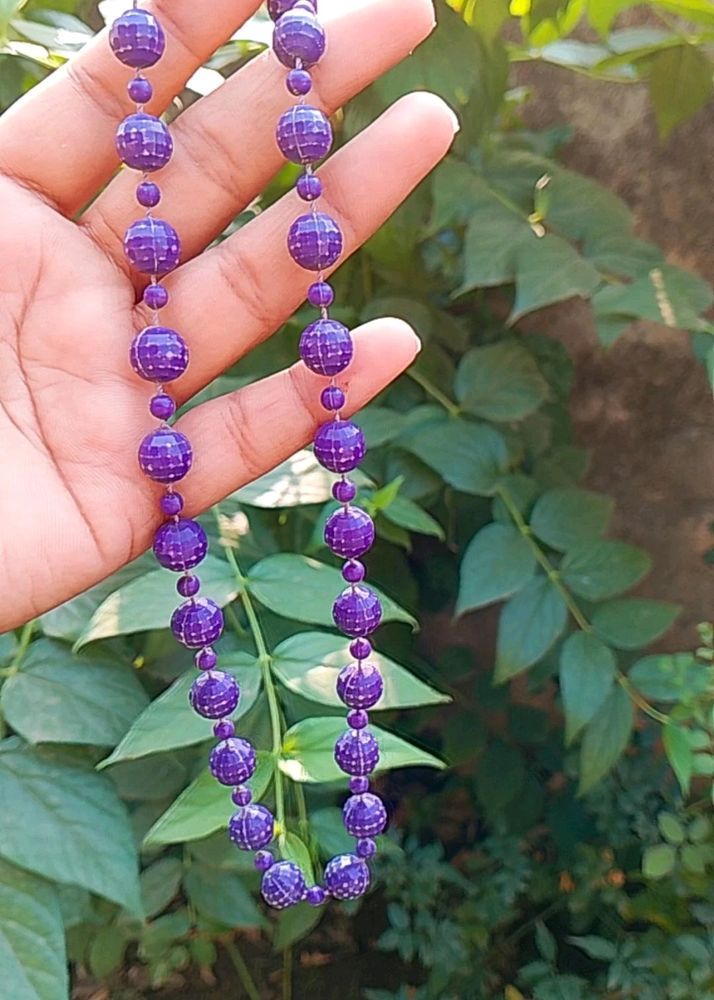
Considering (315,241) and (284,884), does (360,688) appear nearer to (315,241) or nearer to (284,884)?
(284,884)

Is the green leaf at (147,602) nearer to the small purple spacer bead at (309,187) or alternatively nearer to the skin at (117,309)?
the skin at (117,309)

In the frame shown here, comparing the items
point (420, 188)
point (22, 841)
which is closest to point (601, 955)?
point (22, 841)

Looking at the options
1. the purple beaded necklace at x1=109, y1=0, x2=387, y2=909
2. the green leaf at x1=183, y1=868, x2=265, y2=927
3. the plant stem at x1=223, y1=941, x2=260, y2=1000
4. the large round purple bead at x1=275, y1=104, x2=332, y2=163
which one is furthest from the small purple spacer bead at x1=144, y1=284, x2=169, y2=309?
the plant stem at x1=223, y1=941, x2=260, y2=1000

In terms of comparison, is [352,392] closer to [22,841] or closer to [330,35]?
[330,35]

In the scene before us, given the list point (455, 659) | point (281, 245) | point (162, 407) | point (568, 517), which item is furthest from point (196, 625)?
point (455, 659)

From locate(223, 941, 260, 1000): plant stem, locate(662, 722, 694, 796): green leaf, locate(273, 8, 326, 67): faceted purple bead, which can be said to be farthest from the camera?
locate(223, 941, 260, 1000): plant stem

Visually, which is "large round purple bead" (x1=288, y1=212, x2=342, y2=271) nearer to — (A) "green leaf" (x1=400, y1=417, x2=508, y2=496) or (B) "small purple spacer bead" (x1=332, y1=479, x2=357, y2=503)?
(B) "small purple spacer bead" (x1=332, y1=479, x2=357, y2=503)
